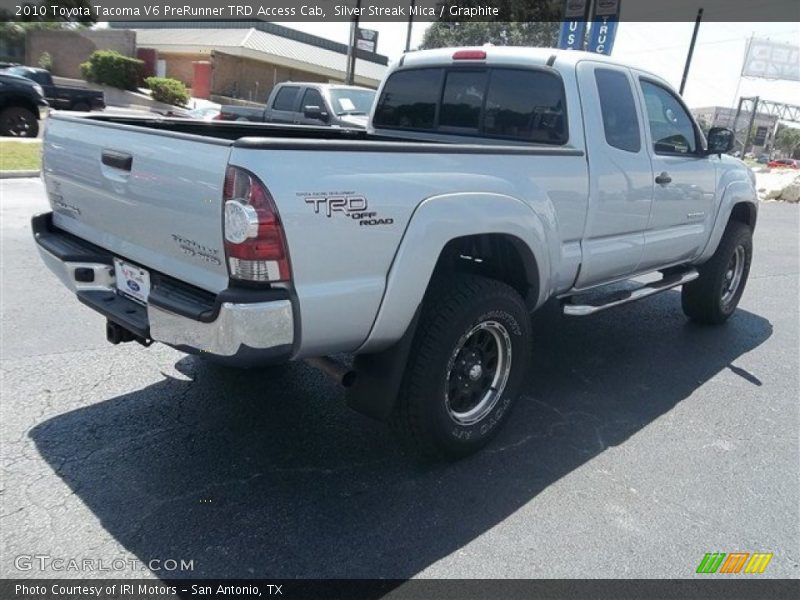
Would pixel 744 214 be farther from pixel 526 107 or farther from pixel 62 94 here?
pixel 62 94

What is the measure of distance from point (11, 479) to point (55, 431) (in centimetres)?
44

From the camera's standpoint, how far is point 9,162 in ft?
38.9

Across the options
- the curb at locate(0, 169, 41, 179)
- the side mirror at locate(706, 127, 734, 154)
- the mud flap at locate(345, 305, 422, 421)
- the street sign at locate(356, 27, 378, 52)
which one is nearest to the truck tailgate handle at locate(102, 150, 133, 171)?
the mud flap at locate(345, 305, 422, 421)

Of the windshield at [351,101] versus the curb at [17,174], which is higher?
the windshield at [351,101]

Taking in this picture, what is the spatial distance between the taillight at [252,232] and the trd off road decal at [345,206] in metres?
0.16

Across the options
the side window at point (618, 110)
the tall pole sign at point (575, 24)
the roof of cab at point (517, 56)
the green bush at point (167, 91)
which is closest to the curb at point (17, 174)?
the roof of cab at point (517, 56)

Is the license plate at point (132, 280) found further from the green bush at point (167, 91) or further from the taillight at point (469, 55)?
the green bush at point (167, 91)

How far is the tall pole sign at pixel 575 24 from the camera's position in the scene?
17.7 meters

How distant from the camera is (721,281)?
18.9ft

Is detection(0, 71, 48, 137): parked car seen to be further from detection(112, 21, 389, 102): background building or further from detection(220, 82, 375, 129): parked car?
detection(112, 21, 389, 102): background building

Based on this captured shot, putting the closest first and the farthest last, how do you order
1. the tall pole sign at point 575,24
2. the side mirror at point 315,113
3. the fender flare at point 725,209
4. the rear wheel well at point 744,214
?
the fender flare at point 725,209
the rear wheel well at point 744,214
the side mirror at point 315,113
the tall pole sign at point 575,24

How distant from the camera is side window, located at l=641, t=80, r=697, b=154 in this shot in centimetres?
461

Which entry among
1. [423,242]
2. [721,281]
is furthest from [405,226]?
[721,281]

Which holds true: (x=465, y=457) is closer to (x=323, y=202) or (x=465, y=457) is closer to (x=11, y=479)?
(x=323, y=202)
